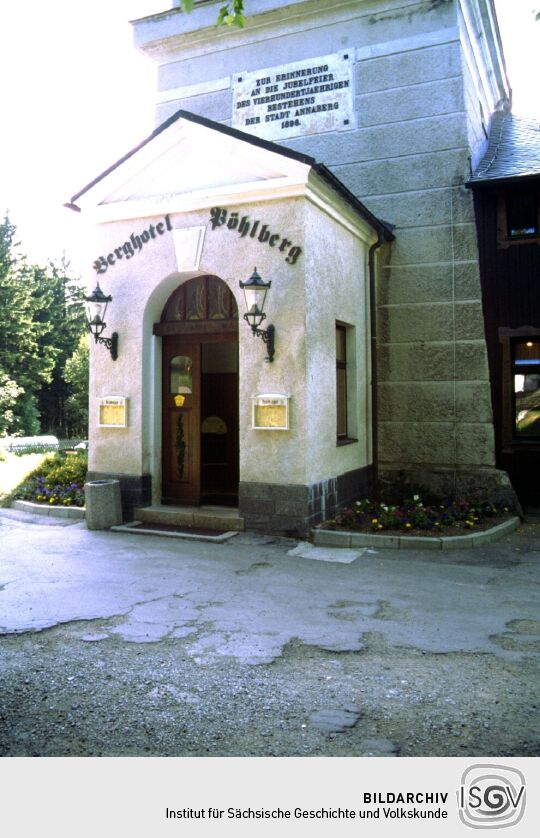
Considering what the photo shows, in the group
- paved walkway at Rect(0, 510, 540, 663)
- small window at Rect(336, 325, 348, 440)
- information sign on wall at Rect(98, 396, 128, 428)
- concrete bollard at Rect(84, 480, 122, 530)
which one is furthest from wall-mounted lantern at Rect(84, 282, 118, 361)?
small window at Rect(336, 325, 348, 440)

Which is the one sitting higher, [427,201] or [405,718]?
[427,201]

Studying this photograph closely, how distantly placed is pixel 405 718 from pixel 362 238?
334 inches

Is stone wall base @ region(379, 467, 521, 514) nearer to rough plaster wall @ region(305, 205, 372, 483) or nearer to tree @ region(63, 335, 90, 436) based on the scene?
rough plaster wall @ region(305, 205, 372, 483)

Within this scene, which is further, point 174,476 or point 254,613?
point 174,476

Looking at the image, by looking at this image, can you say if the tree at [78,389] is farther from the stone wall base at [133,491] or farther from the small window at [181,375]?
the stone wall base at [133,491]

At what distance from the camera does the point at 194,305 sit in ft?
32.3

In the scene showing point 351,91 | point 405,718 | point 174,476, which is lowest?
point 405,718

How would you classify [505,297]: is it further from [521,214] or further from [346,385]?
[346,385]

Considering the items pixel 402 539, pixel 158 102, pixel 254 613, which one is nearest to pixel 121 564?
pixel 254 613

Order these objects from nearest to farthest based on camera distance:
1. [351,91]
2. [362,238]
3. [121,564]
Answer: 1. [121,564]
2. [362,238]
3. [351,91]

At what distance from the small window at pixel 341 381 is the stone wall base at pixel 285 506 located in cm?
154

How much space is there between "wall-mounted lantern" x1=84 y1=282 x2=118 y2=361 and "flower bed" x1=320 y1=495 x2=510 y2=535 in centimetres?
411

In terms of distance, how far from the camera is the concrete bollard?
30.4 ft
